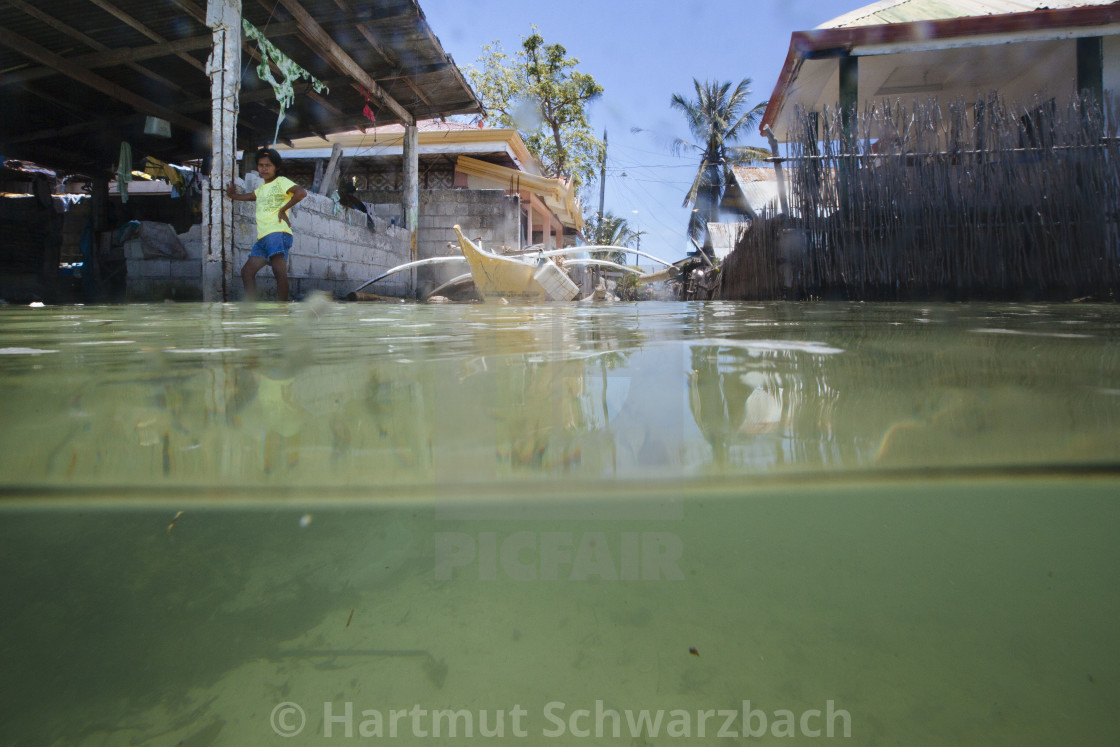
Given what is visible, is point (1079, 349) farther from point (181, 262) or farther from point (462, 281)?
point (462, 281)

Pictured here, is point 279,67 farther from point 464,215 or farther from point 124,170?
point 464,215

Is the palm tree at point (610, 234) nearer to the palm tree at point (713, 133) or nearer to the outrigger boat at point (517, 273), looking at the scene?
the palm tree at point (713, 133)

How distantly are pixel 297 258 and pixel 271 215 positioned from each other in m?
1.63

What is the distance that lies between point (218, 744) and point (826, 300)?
536 cm

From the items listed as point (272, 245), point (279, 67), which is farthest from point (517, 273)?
point (279, 67)

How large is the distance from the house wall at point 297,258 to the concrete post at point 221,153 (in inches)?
7.9

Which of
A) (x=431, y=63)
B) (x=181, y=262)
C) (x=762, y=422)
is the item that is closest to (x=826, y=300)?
(x=762, y=422)

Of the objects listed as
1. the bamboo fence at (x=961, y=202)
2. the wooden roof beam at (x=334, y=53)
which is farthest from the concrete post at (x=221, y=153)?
the bamboo fence at (x=961, y=202)

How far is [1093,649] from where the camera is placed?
40 cm

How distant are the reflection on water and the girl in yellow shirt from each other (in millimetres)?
4005

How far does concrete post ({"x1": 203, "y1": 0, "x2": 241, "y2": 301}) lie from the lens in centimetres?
535

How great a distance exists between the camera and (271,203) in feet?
16.7

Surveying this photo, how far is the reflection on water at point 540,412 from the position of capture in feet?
2.06

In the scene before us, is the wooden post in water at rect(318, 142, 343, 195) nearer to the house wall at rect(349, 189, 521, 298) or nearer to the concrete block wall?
the concrete block wall
